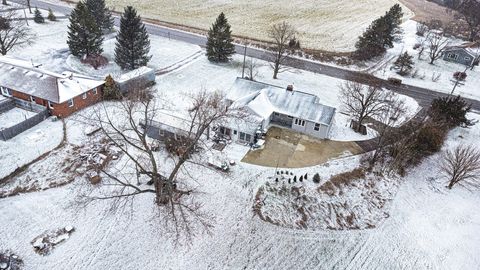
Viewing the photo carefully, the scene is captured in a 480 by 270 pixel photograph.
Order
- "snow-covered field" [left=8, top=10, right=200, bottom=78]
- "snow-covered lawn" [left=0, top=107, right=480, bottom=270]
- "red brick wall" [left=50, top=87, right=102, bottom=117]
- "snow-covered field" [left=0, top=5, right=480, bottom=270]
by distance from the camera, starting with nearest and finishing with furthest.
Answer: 1. "snow-covered lawn" [left=0, top=107, right=480, bottom=270]
2. "snow-covered field" [left=0, top=5, right=480, bottom=270]
3. "red brick wall" [left=50, top=87, right=102, bottom=117]
4. "snow-covered field" [left=8, top=10, right=200, bottom=78]

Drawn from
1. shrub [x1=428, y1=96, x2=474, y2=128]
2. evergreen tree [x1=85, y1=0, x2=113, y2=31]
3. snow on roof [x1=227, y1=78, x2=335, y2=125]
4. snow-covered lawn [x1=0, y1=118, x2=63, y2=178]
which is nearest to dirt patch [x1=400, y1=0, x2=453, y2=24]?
shrub [x1=428, y1=96, x2=474, y2=128]

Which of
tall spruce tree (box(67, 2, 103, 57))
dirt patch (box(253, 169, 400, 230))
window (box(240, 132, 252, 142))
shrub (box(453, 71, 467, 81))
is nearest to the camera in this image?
dirt patch (box(253, 169, 400, 230))

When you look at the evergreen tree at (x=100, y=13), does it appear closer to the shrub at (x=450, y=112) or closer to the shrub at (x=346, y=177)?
the shrub at (x=346, y=177)

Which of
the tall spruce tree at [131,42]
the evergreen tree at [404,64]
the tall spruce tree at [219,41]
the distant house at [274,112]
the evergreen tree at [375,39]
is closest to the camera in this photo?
the distant house at [274,112]

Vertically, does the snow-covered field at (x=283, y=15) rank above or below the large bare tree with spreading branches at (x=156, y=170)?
above

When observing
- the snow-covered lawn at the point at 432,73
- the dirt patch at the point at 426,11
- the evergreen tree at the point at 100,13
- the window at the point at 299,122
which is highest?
the dirt patch at the point at 426,11

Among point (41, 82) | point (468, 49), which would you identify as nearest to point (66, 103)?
point (41, 82)

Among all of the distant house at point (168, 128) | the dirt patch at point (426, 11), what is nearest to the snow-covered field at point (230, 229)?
the distant house at point (168, 128)

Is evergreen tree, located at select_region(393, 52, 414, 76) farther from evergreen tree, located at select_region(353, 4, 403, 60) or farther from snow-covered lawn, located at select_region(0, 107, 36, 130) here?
snow-covered lawn, located at select_region(0, 107, 36, 130)

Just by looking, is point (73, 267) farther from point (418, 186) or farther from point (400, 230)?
point (418, 186)
